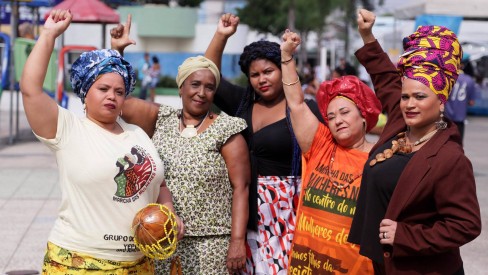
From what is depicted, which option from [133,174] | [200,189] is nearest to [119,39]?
→ [200,189]

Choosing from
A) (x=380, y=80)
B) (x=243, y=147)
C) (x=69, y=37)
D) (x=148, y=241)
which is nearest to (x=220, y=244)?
(x=243, y=147)

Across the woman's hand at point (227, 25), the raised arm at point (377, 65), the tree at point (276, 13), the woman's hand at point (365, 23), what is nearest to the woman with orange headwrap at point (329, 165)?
the raised arm at point (377, 65)

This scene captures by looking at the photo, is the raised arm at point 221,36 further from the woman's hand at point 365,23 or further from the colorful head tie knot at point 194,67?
the woman's hand at point 365,23

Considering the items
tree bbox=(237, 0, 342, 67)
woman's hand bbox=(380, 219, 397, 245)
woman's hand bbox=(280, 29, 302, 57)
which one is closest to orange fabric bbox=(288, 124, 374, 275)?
woman's hand bbox=(280, 29, 302, 57)

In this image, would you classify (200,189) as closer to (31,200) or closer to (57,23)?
(57,23)

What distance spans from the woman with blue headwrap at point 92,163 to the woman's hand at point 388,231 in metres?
1.08

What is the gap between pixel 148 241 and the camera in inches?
154

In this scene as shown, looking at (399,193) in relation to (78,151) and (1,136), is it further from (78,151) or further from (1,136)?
(1,136)

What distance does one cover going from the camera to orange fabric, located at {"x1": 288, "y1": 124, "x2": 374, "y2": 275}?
4293 mm

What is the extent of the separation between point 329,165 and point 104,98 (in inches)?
44.5

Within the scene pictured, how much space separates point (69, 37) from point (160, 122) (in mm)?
25892

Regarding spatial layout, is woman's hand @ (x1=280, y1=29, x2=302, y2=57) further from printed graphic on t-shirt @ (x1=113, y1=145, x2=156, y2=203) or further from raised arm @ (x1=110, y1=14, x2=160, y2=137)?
printed graphic on t-shirt @ (x1=113, y1=145, x2=156, y2=203)

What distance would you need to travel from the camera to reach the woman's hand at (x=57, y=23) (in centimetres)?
397

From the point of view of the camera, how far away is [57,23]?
4.00m
